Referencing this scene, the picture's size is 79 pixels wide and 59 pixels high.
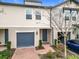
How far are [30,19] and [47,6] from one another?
3.79m

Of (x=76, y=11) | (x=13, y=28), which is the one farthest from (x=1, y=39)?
(x=76, y=11)

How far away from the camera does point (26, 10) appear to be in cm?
2692

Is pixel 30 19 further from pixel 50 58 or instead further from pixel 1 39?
pixel 50 58

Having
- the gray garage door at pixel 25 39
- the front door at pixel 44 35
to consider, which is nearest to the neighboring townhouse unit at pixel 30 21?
the gray garage door at pixel 25 39

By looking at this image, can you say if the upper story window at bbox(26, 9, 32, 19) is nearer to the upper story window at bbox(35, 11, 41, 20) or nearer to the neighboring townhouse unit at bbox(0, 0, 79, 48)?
the neighboring townhouse unit at bbox(0, 0, 79, 48)

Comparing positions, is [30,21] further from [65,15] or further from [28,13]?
[65,15]

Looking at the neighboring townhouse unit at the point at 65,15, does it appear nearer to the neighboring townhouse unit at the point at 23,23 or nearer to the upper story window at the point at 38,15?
the neighboring townhouse unit at the point at 23,23

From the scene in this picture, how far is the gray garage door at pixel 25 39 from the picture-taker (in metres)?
26.7

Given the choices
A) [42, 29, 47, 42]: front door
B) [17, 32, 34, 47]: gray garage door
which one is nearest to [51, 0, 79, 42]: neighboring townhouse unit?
[42, 29, 47, 42]: front door

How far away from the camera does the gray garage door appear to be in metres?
26.7

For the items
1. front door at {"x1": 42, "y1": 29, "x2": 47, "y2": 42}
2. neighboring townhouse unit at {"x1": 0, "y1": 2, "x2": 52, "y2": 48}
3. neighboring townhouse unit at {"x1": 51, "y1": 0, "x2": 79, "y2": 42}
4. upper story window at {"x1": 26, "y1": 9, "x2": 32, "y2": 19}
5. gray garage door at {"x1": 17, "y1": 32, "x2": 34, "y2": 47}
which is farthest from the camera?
front door at {"x1": 42, "y1": 29, "x2": 47, "y2": 42}

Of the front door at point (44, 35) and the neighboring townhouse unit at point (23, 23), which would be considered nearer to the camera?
the neighboring townhouse unit at point (23, 23)

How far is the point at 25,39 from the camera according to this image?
27141mm

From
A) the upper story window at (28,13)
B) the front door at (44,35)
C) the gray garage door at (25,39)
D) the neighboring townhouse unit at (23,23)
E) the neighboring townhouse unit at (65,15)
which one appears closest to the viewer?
the neighboring townhouse unit at (23,23)
